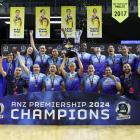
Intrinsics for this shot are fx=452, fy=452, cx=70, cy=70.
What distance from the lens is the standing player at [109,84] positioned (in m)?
11.6

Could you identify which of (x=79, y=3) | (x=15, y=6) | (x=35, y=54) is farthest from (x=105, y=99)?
(x=15, y=6)

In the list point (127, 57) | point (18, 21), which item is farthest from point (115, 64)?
point (18, 21)

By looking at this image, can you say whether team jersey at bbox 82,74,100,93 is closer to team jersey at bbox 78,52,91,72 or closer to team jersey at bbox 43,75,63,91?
team jersey at bbox 78,52,91,72

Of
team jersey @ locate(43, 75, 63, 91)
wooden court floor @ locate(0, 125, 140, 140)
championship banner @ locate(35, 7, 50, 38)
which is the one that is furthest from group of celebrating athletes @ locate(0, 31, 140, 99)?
wooden court floor @ locate(0, 125, 140, 140)

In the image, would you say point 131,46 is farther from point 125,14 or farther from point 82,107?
point 82,107

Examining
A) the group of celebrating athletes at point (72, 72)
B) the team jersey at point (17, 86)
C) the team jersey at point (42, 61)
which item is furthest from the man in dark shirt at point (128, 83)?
the team jersey at point (17, 86)

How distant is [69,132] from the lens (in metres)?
10.6

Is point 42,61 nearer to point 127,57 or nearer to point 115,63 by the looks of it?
point 115,63

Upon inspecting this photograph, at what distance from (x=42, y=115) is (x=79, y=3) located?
11.2 feet

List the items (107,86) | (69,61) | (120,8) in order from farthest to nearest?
1. (69,61)
2. (107,86)
3. (120,8)

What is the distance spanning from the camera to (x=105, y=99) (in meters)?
11.6

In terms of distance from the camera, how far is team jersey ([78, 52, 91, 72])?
38.5 feet

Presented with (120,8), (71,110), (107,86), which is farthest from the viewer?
(107,86)

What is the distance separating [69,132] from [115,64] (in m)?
2.28
